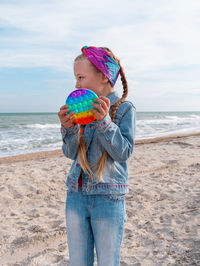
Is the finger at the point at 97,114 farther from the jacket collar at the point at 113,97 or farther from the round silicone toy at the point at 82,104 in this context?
the jacket collar at the point at 113,97

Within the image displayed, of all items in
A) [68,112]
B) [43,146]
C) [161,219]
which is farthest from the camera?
[43,146]

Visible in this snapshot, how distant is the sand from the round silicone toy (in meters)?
1.90

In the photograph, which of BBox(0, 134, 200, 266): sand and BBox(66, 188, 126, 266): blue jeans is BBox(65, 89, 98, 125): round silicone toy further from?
BBox(0, 134, 200, 266): sand

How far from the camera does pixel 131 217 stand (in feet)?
12.8

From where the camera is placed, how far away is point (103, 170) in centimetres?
173

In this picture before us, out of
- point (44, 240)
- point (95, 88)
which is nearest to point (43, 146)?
point (44, 240)

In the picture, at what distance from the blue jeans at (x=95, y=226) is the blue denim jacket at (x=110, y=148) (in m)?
0.06

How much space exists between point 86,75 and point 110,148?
0.53m

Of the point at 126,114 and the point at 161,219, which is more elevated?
the point at 126,114

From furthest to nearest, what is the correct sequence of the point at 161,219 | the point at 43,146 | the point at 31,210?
the point at 43,146, the point at 31,210, the point at 161,219

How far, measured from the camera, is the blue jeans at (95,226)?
167cm

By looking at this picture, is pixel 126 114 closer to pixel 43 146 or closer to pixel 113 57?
pixel 113 57

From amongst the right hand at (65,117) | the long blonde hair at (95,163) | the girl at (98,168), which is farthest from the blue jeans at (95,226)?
the right hand at (65,117)

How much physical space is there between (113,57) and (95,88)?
9.8 inches
